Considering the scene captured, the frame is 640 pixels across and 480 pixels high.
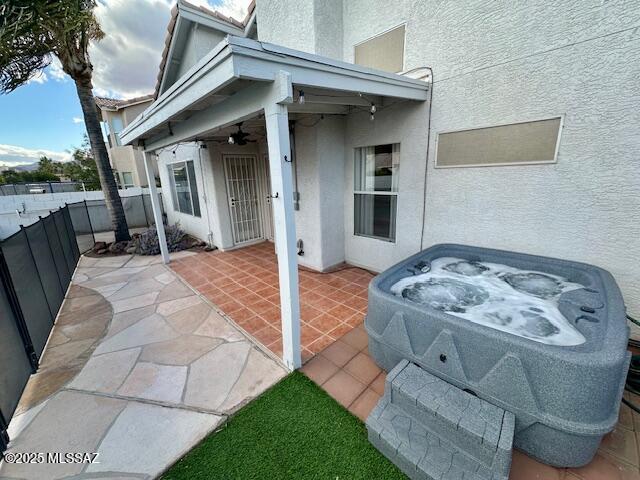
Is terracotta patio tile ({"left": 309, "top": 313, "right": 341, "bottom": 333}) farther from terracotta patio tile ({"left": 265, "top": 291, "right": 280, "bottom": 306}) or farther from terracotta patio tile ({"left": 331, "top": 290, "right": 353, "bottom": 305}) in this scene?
terracotta patio tile ({"left": 265, "top": 291, "right": 280, "bottom": 306})

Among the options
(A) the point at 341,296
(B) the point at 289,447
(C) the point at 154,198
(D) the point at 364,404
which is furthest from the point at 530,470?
(C) the point at 154,198

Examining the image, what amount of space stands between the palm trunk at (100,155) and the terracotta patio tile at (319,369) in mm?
7926

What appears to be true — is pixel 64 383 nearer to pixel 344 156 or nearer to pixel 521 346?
pixel 521 346

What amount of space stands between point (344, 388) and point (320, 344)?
2.43 feet

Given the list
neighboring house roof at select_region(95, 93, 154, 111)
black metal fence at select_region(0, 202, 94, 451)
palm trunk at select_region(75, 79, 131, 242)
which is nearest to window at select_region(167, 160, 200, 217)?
palm trunk at select_region(75, 79, 131, 242)

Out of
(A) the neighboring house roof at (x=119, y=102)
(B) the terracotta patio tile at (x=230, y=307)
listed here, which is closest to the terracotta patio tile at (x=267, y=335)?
(B) the terracotta patio tile at (x=230, y=307)

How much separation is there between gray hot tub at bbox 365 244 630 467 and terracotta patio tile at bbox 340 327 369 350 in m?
0.56

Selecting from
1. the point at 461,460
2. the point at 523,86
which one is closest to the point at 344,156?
the point at 523,86

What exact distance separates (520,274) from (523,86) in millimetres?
2340

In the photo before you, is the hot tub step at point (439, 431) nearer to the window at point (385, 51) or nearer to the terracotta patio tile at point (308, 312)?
A: the terracotta patio tile at point (308, 312)

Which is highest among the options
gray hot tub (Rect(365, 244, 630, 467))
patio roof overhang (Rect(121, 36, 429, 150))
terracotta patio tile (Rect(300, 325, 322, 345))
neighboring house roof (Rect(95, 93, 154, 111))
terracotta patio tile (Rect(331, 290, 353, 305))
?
neighboring house roof (Rect(95, 93, 154, 111))

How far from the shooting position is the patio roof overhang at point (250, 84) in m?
2.04

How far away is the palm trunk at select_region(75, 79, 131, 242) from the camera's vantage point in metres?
6.99

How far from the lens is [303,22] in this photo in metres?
4.68
